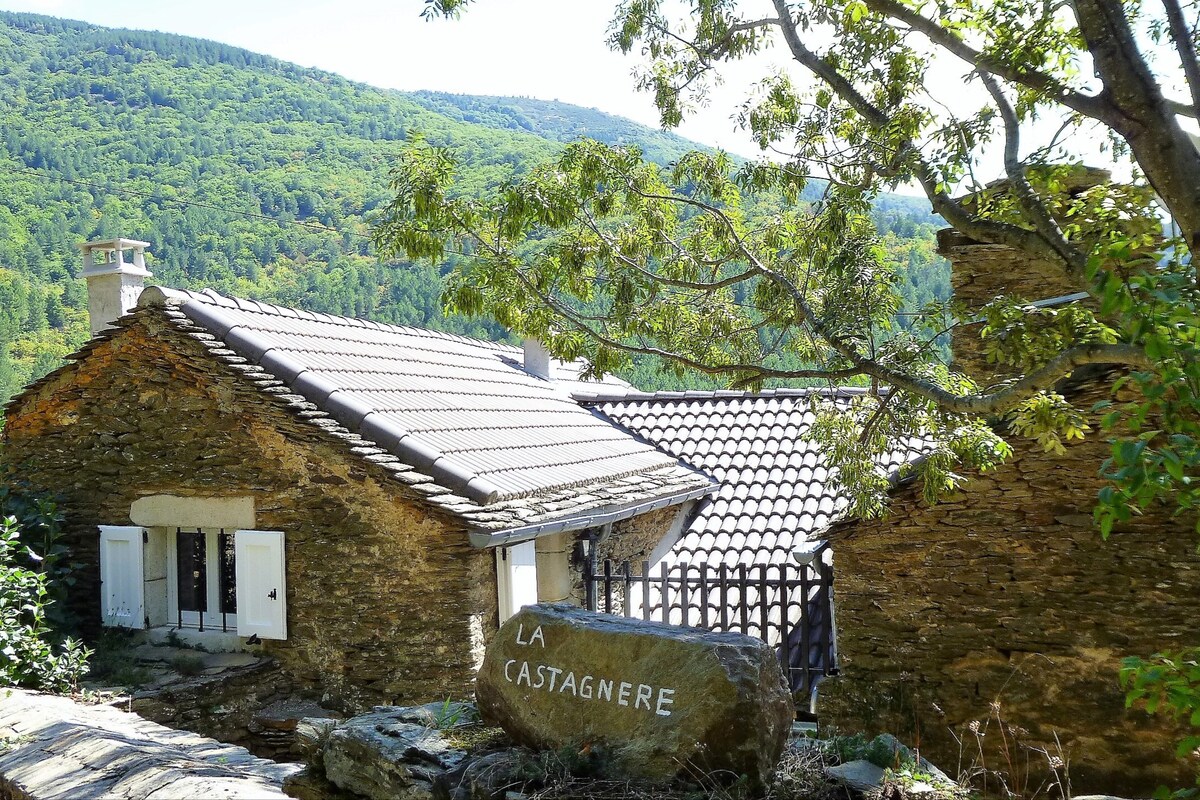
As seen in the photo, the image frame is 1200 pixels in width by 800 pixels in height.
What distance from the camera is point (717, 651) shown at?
4246mm

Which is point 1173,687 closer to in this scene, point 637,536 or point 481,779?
point 481,779

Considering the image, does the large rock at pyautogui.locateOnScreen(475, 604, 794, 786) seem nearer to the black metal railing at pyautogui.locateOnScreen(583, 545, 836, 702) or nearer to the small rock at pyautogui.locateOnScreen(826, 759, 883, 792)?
the small rock at pyautogui.locateOnScreen(826, 759, 883, 792)

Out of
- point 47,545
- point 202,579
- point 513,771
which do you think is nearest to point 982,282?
point 513,771

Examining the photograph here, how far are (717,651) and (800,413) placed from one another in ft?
30.7

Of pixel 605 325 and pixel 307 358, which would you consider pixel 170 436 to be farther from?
pixel 605 325

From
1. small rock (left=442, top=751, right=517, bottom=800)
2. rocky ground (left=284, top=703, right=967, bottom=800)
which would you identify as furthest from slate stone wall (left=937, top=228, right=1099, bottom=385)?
small rock (left=442, top=751, right=517, bottom=800)

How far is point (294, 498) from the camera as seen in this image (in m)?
8.43

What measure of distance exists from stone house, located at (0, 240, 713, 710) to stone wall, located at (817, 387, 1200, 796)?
8.88 ft

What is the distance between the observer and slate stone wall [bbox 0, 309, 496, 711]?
7.95 m

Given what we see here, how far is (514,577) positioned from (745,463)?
4.90 meters

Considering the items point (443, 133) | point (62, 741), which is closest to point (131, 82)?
point (443, 133)

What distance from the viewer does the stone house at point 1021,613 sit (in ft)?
23.1

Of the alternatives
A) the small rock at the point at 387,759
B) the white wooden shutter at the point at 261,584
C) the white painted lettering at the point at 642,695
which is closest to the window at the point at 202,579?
the white wooden shutter at the point at 261,584

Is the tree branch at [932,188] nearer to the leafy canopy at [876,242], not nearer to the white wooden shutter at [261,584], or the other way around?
the leafy canopy at [876,242]
